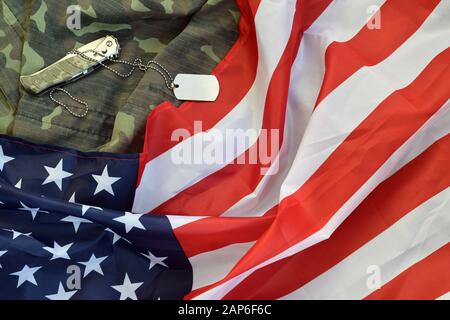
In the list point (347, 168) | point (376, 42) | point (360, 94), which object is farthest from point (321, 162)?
point (376, 42)

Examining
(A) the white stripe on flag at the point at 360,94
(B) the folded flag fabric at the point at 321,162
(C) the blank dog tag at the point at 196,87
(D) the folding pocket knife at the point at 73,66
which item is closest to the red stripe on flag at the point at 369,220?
(B) the folded flag fabric at the point at 321,162

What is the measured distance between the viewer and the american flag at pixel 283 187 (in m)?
1.03

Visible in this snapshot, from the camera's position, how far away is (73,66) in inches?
45.4

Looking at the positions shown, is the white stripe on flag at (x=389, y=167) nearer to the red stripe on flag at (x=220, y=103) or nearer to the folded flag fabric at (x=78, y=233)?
the folded flag fabric at (x=78, y=233)

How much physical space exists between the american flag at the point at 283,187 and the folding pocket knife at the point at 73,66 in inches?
5.3

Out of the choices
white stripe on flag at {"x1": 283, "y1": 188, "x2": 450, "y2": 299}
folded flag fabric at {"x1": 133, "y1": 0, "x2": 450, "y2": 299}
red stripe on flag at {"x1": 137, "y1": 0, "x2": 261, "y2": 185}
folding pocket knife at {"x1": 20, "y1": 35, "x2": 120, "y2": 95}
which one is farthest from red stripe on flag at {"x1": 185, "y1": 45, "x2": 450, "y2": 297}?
folding pocket knife at {"x1": 20, "y1": 35, "x2": 120, "y2": 95}

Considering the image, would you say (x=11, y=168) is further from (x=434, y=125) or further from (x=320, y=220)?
(x=434, y=125)

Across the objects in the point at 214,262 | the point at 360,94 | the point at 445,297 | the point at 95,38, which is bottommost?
the point at 445,297

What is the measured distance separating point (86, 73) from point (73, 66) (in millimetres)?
29

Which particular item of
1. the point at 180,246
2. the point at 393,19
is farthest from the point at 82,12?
the point at 393,19

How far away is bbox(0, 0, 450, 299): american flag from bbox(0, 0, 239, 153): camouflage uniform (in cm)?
5

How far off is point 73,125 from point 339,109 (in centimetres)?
53

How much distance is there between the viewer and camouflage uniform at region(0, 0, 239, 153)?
1.14 metres

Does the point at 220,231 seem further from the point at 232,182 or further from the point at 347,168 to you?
the point at 347,168
